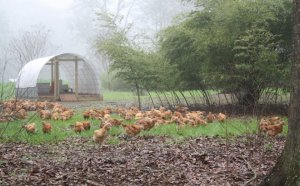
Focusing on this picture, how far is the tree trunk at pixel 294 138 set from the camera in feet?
10.1

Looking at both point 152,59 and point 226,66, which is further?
point 152,59

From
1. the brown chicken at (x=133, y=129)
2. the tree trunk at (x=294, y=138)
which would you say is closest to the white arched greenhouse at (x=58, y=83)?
the brown chicken at (x=133, y=129)

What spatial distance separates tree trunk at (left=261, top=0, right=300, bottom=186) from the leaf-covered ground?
3.19ft

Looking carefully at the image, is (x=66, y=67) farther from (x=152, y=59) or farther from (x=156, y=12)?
(x=156, y=12)

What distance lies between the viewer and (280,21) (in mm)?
11578

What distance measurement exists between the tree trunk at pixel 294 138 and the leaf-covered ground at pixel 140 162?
973 millimetres

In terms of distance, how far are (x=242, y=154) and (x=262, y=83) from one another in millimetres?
5552

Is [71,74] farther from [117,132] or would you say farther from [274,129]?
[274,129]

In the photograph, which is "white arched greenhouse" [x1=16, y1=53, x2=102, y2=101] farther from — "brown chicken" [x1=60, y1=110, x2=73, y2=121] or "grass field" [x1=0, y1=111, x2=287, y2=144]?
"grass field" [x1=0, y1=111, x2=287, y2=144]

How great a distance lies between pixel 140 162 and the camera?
5.01m

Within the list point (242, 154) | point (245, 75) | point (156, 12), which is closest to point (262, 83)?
point (245, 75)

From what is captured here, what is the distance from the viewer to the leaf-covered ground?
4.24m

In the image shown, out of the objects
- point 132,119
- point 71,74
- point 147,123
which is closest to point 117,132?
point 147,123

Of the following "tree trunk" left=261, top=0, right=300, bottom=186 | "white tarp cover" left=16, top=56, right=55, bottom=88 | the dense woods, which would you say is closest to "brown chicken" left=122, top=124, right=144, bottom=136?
the dense woods
